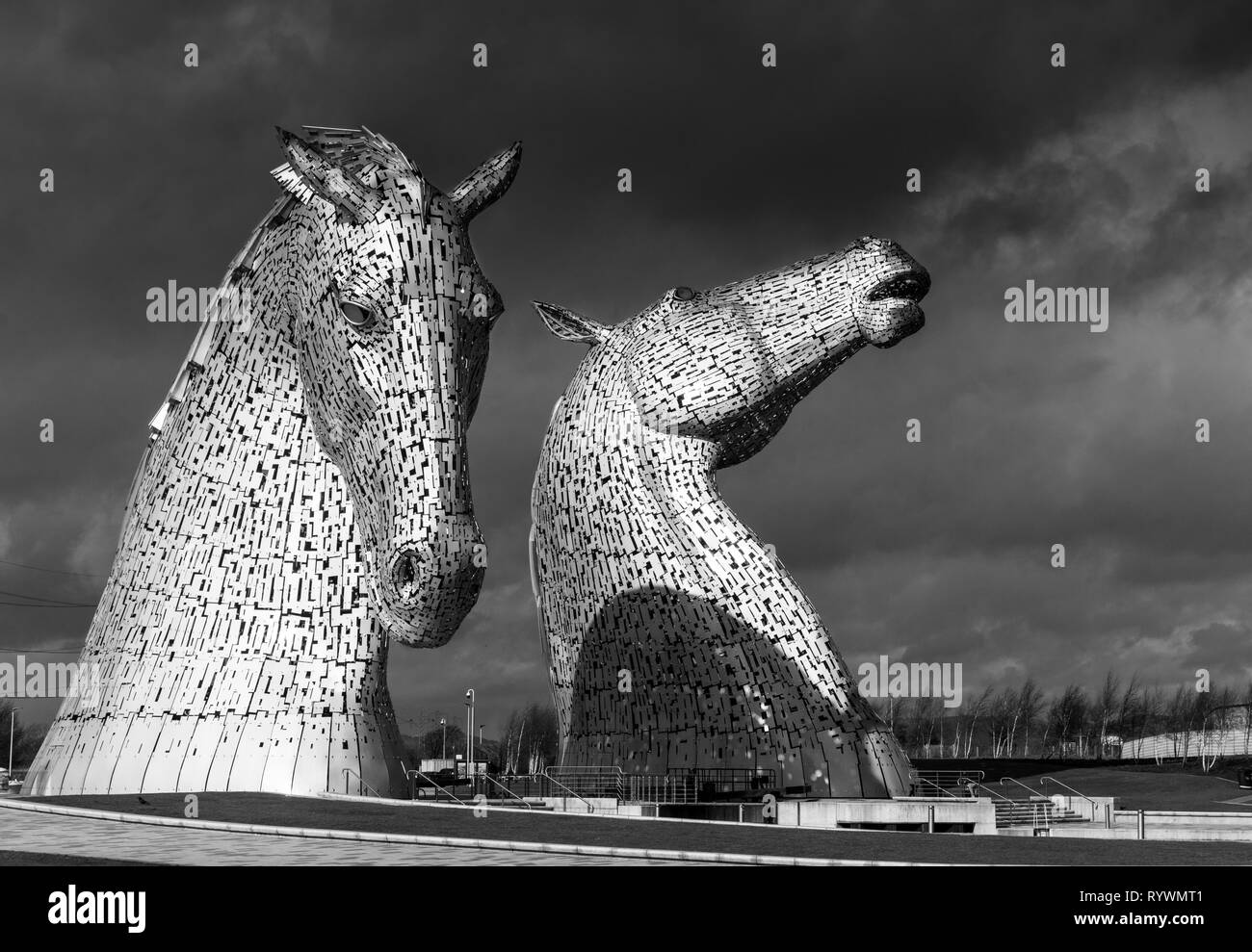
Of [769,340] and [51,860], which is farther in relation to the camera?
[769,340]

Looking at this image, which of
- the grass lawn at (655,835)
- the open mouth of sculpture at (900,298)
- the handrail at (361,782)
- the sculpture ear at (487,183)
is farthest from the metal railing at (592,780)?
the sculpture ear at (487,183)

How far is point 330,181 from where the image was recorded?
9086 mm

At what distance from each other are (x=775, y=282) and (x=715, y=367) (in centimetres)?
173

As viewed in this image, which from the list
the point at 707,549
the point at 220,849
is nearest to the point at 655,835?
the point at 220,849

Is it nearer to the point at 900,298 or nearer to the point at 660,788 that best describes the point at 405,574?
the point at 660,788

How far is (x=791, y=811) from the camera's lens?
1795 cm

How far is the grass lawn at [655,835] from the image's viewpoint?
1039cm

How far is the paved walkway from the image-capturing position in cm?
854

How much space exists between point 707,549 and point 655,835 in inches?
360

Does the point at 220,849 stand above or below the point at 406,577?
below
